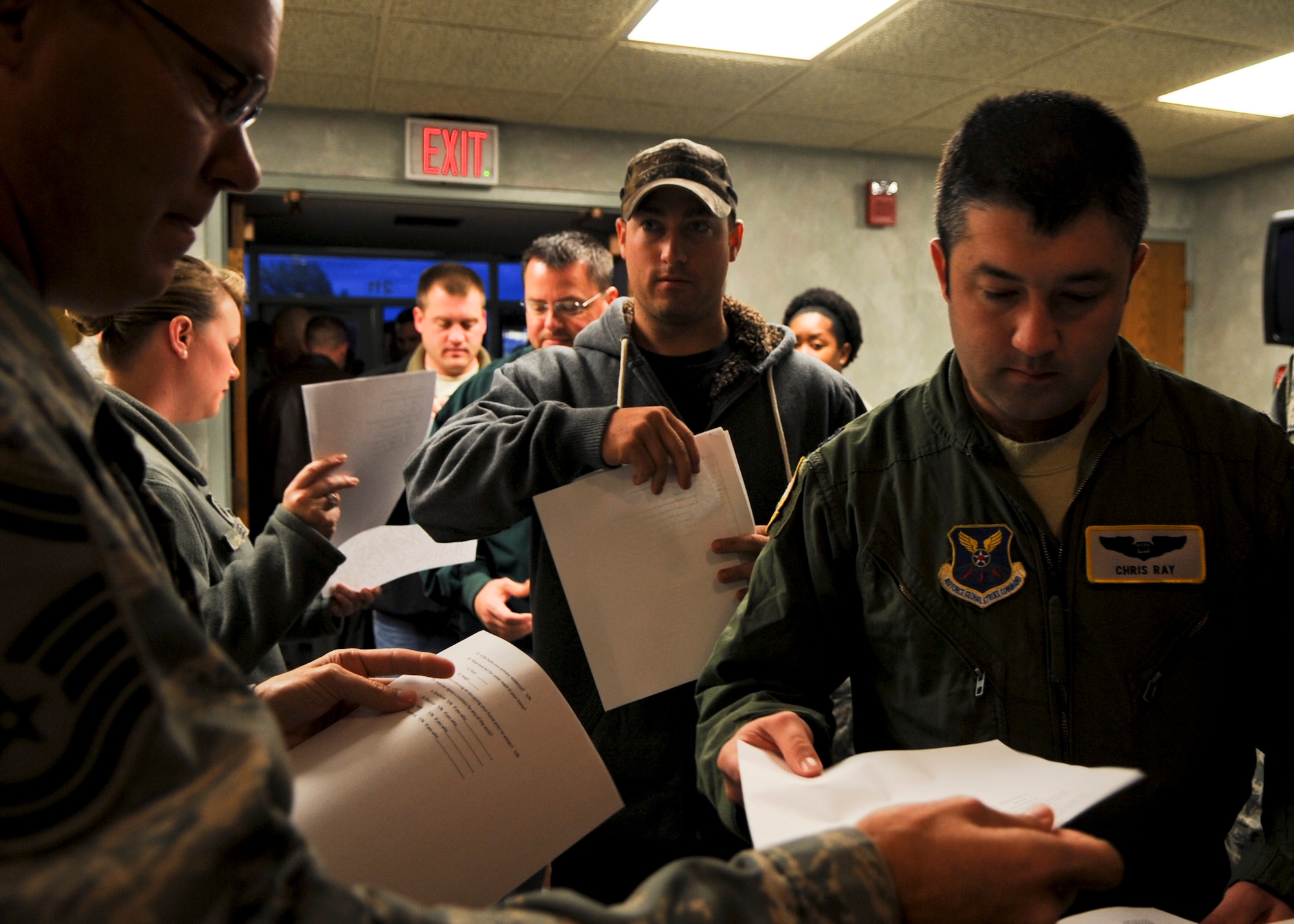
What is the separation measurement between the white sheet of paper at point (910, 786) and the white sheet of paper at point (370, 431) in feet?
3.68

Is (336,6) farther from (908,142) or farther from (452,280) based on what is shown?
(908,142)

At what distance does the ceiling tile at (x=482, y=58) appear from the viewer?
3.38 metres

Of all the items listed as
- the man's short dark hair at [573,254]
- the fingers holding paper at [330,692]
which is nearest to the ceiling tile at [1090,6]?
the man's short dark hair at [573,254]

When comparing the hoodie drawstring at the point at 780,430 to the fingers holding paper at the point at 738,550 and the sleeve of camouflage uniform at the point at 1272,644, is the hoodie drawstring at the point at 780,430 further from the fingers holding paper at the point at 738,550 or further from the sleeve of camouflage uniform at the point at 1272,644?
the sleeve of camouflage uniform at the point at 1272,644

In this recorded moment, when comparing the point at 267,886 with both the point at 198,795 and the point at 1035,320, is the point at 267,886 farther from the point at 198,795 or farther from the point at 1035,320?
the point at 1035,320

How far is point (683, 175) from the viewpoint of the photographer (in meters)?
1.67

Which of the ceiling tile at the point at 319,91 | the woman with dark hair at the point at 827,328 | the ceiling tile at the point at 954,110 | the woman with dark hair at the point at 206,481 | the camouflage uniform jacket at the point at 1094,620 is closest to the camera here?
the camouflage uniform jacket at the point at 1094,620

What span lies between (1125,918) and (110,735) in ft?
2.84

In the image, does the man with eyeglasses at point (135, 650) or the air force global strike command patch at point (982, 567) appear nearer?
the man with eyeglasses at point (135, 650)

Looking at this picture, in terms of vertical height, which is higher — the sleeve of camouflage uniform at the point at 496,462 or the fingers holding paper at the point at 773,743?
the sleeve of camouflage uniform at the point at 496,462

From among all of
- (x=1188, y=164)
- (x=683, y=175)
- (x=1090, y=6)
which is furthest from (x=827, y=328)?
(x=1188, y=164)

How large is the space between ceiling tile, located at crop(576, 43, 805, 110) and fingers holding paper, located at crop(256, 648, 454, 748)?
3.14m

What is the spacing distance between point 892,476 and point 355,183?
3.84 metres

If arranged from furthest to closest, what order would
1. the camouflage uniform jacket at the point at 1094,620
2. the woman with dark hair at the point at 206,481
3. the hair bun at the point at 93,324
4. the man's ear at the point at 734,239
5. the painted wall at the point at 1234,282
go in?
the painted wall at the point at 1234,282
the man's ear at the point at 734,239
the hair bun at the point at 93,324
the woman with dark hair at the point at 206,481
the camouflage uniform jacket at the point at 1094,620
